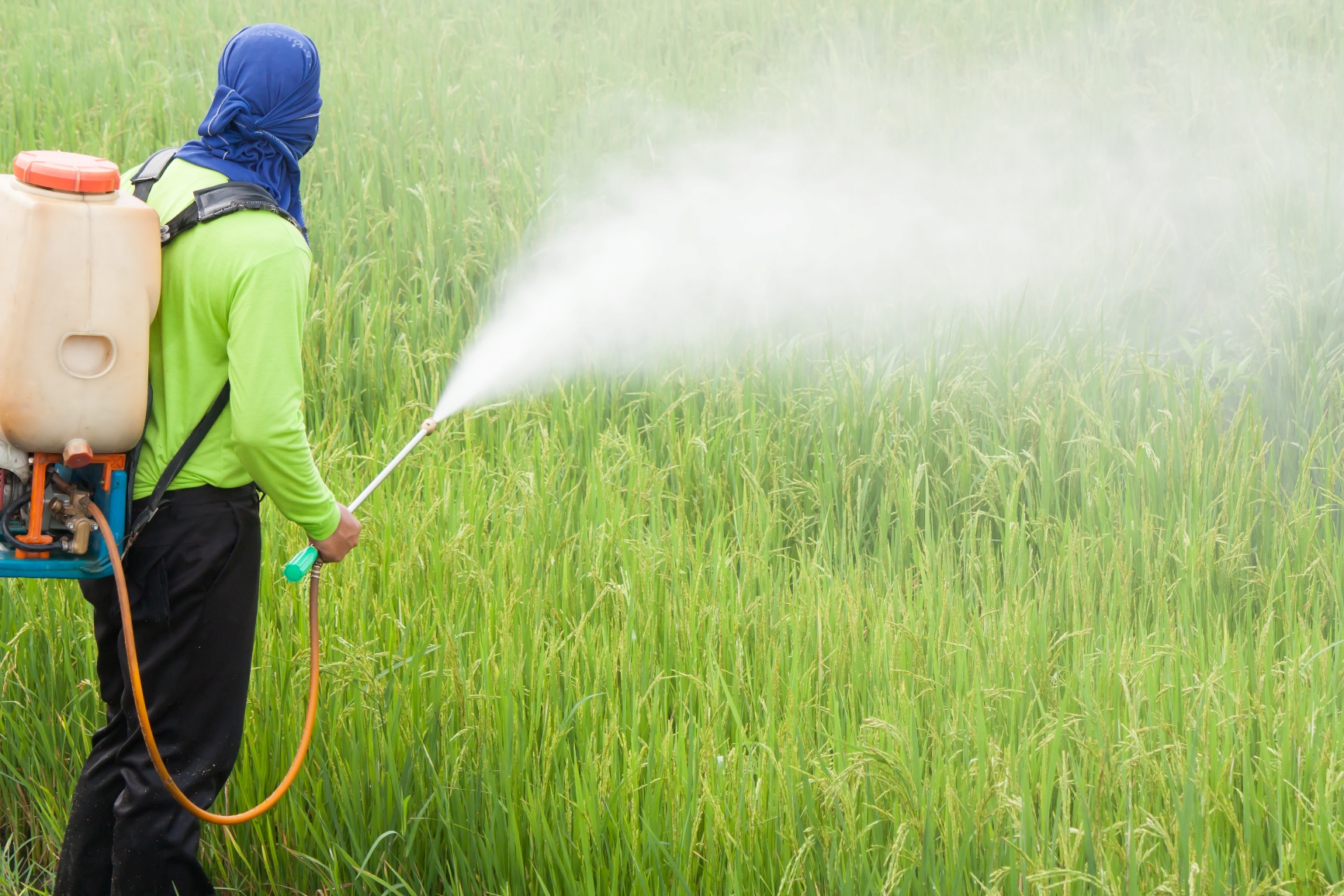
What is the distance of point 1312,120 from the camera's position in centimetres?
569

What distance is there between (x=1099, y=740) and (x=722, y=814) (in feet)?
2.46

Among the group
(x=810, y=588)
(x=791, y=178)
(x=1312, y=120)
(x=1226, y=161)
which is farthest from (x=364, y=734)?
(x=1312, y=120)

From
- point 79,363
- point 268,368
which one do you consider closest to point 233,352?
point 268,368

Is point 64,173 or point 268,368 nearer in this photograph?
point 64,173

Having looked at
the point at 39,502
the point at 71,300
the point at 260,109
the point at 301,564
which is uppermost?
the point at 260,109

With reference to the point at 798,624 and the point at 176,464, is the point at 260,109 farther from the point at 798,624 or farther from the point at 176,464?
the point at 798,624

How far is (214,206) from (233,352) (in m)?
0.26

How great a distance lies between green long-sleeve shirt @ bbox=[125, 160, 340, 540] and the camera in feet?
6.20

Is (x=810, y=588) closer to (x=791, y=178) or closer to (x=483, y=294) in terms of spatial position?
(x=483, y=294)

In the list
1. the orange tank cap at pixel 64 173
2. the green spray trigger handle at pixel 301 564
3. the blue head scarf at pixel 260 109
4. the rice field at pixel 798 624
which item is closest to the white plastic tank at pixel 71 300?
the orange tank cap at pixel 64 173

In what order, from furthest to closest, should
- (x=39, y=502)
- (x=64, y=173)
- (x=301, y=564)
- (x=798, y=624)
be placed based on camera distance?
(x=798, y=624) → (x=301, y=564) → (x=39, y=502) → (x=64, y=173)

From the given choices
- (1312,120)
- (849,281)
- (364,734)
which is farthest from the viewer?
(1312,120)

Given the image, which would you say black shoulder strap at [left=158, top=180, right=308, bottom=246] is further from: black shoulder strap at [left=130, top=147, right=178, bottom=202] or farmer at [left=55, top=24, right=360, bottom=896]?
black shoulder strap at [left=130, top=147, right=178, bottom=202]

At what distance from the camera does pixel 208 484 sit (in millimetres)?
2018
